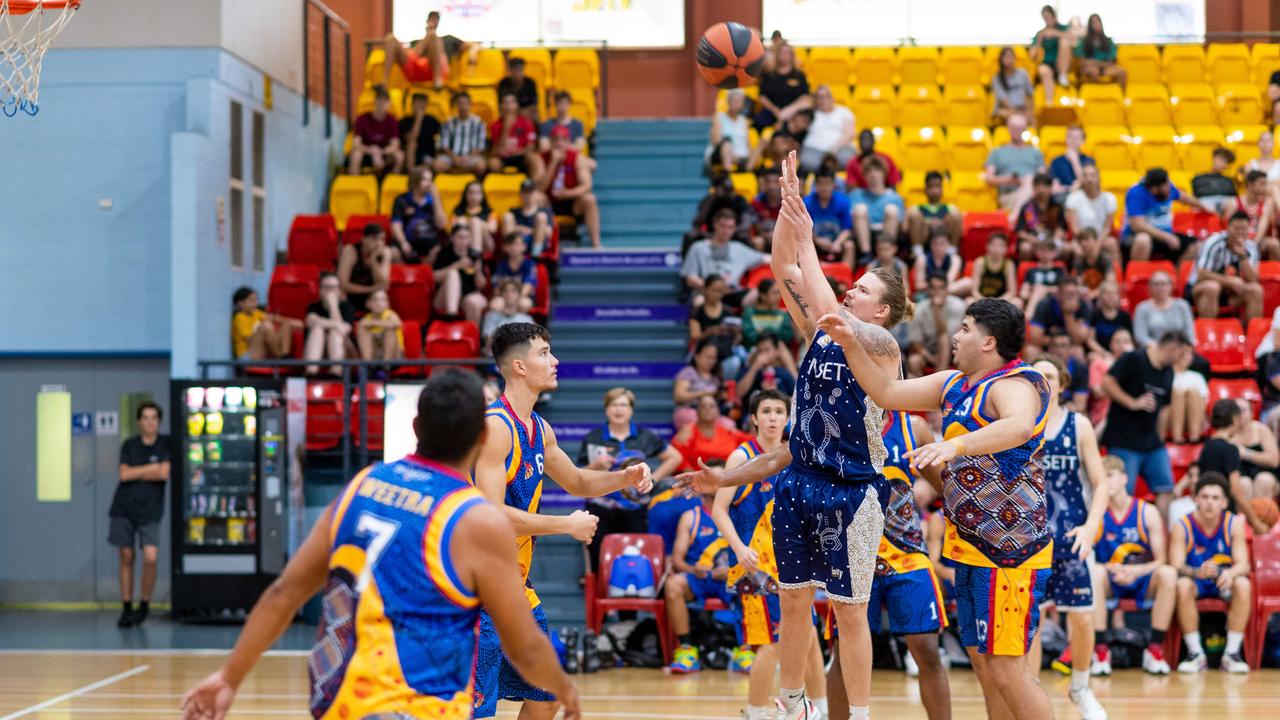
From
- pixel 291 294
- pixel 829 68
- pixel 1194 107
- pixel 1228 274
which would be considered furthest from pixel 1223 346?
pixel 291 294

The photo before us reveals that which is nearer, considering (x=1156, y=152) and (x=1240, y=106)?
(x=1156, y=152)

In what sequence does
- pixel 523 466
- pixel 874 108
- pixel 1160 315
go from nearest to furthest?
pixel 523 466
pixel 1160 315
pixel 874 108

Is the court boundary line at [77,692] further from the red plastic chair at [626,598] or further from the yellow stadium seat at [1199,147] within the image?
the yellow stadium seat at [1199,147]

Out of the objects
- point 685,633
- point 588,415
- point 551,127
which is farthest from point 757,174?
point 685,633

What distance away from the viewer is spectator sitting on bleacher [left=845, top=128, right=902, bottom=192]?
14.5 metres

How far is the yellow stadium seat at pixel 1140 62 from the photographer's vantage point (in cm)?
1758

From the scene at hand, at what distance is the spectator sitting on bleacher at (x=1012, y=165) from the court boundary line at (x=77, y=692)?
9.51m

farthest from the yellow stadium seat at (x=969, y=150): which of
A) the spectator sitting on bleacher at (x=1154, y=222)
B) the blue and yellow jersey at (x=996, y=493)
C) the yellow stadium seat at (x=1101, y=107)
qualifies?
the blue and yellow jersey at (x=996, y=493)

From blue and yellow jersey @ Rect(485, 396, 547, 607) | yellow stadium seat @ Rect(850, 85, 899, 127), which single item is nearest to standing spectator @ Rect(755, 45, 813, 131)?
yellow stadium seat @ Rect(850, 85, 899, 127)

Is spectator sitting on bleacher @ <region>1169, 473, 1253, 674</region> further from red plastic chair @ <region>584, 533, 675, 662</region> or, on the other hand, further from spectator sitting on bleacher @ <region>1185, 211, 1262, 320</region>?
red plastic chair @ <region>584, 533, 675, 662</region>

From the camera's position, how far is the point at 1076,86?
675 inches

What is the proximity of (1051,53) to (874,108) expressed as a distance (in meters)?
2.14

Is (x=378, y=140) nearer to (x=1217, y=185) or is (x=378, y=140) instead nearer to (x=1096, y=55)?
(x=1096, y=55)

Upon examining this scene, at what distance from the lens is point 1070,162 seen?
48.3 feet
